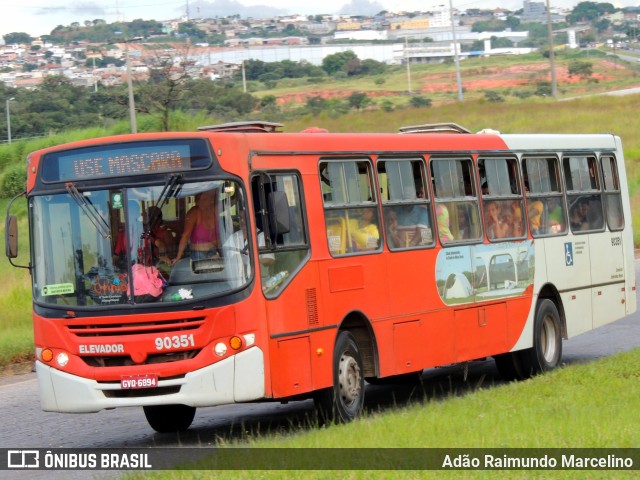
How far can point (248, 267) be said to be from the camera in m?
10.5

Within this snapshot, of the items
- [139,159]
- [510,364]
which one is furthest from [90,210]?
[510,364]

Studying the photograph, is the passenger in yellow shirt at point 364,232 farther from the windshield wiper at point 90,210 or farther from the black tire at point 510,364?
the black tire at point 510,364

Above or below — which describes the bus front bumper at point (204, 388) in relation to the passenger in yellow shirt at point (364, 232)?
below

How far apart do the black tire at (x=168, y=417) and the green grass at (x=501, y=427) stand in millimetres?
805

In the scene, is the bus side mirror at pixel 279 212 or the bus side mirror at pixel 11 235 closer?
the bus side mirror at pixel 279 212

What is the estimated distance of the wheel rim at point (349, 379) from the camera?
1162 centimetres

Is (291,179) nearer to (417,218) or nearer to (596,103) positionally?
(417,218)

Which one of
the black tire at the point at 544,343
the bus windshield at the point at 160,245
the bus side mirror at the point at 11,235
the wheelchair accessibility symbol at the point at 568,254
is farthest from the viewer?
the wheelchair accessibility symbol at the point at 568,254

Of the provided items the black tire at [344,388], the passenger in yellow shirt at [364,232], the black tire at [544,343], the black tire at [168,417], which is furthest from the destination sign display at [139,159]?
the black tire at [544,343]

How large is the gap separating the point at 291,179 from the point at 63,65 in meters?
138

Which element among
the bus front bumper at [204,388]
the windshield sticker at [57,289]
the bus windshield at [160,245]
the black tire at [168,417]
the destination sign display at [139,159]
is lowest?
the black tire at [168,417]

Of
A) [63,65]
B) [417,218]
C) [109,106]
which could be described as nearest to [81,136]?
[109,106]

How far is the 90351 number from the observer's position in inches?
407

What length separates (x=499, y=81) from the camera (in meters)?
127
